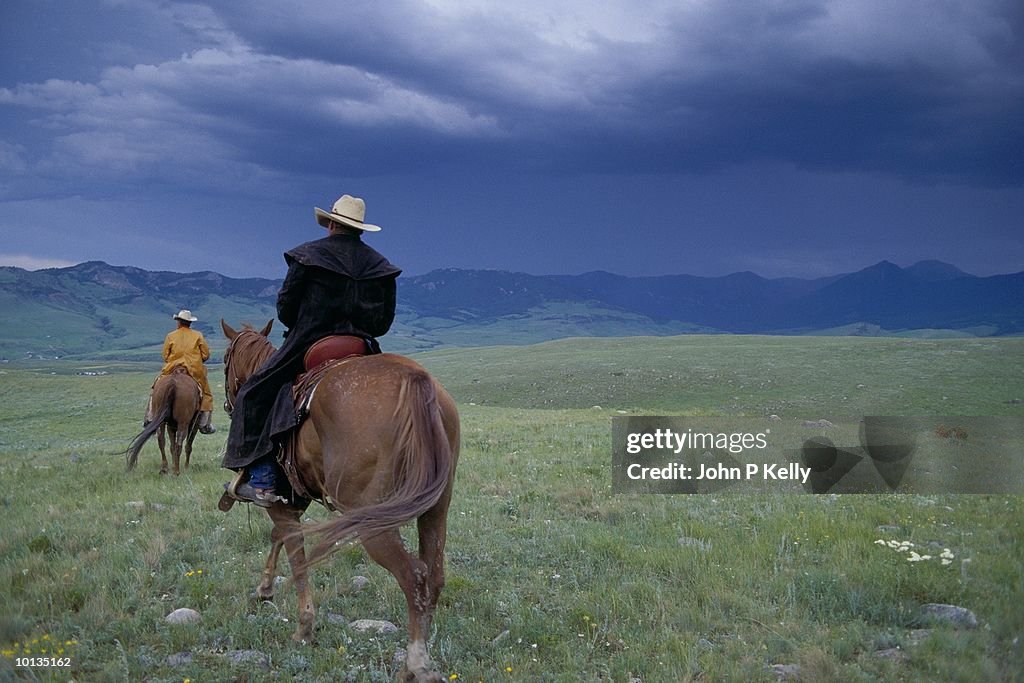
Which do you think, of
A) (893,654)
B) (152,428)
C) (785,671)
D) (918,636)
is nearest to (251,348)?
(785,671)

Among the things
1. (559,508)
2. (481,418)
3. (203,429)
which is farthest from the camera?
(481,418)

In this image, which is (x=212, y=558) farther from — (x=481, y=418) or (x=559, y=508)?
(x=481, y=418)

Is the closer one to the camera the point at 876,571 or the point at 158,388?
the point at 876,571

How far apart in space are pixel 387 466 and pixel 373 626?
193 cm

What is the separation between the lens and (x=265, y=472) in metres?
7.06

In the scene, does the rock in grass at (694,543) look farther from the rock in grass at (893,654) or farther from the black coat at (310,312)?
the black coat at (310,312)

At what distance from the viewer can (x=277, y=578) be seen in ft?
25.6

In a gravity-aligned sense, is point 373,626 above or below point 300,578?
below

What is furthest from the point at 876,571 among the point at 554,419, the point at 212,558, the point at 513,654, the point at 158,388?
the point at 554,419

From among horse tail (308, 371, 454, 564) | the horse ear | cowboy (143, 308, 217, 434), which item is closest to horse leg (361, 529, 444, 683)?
horse tail (308, 371, 454, 564)

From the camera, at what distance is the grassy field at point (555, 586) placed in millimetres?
5789

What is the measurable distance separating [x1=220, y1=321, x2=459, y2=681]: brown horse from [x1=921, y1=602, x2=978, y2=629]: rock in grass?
421cm

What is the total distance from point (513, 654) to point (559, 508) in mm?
→ 5105
